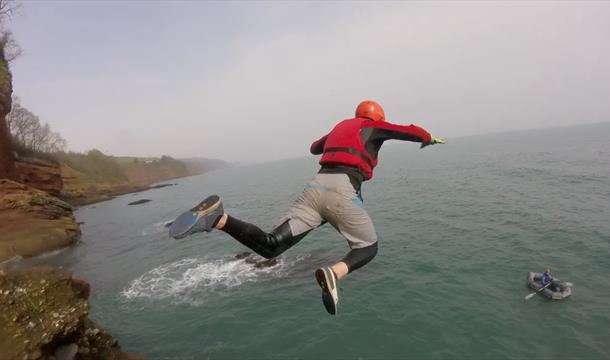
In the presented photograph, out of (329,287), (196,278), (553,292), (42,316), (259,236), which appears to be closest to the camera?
(329,287)

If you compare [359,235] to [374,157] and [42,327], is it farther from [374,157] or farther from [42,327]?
[42,327]

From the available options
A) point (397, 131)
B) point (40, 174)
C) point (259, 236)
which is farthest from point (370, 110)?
point (40, 174)

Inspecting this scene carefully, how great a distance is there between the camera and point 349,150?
522 cm

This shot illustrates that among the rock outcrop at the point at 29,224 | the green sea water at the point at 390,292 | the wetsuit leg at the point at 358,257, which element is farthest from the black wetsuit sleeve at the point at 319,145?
the rock outcrop at the point at 29,224

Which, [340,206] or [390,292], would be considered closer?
[340,206]

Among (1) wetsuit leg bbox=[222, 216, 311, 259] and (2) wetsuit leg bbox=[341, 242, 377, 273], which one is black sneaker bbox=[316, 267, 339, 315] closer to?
(2) wetsuit leg bbox=[341, 242, 377, 273]

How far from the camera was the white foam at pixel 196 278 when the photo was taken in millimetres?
19016

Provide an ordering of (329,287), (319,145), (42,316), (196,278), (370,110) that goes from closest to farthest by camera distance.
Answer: (329,287), (370,110), (319,145), (42,316), (196,278)

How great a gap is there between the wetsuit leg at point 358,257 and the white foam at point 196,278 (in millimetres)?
15236

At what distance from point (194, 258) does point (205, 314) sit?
10.8 m

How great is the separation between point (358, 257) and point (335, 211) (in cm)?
76

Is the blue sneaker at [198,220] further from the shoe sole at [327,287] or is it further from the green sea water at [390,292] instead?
the green sea water at [390,292]

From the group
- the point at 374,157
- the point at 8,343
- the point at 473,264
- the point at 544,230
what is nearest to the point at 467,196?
the point at 544,230

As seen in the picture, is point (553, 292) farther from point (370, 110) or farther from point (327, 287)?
point (327, 287)
